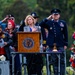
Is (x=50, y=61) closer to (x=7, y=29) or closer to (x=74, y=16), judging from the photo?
(x=7, y=29)

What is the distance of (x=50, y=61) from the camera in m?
16.6

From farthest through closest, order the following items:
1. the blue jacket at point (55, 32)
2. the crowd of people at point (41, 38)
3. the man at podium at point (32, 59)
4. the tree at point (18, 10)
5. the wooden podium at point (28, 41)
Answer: the tree at point (18, 10) → the blue jacket at point (55, 32) → the crowd of people at point (41, 38) → the man at podium at point (32, 59) → the wooden podium at point (28, 41)

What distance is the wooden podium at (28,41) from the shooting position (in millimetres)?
15555

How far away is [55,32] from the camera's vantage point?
16531 mm

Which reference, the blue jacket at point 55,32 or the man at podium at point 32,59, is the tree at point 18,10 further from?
the man at podium at point 32,59

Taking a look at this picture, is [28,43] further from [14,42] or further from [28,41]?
[14,42]

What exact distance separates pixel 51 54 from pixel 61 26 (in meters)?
0.91

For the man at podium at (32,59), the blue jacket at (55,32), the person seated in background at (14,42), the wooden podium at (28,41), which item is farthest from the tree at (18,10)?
the wooden podium at (28,41)

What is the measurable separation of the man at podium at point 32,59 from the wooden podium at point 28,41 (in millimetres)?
363

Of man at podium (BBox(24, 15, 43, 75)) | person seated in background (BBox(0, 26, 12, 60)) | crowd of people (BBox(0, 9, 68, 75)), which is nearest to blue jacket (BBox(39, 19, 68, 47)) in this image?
crowd of people (BBox(0, 9, 68, 75))

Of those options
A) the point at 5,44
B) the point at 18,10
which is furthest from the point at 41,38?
the point at 18,10

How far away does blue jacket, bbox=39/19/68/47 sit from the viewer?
16531 mm

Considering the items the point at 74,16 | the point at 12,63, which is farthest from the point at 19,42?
the point at 74,16

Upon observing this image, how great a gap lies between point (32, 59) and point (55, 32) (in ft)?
Answer: 3.09
